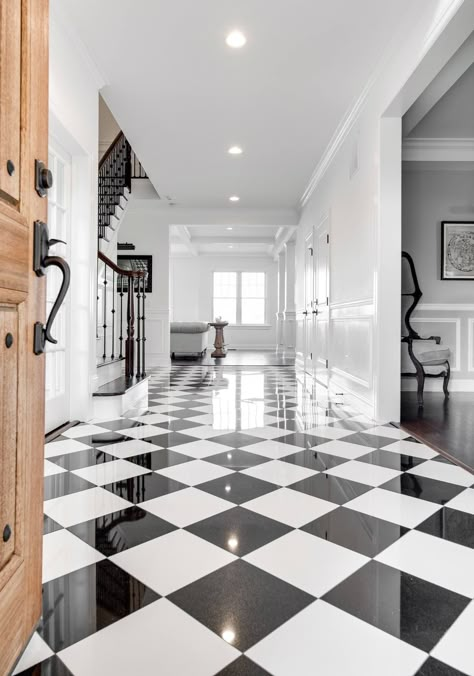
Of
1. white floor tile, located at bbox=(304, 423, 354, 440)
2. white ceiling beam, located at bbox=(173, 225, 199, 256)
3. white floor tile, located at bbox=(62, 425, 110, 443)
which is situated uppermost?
white ceiling beam, located at bbox=(173, 225, 199, 256)

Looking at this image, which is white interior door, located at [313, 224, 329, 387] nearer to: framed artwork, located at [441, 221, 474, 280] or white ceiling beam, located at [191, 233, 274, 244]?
framed artwork, located at [441, 221, 474, 280]

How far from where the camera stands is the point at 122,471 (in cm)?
223

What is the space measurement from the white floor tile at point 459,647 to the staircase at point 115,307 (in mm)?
2803

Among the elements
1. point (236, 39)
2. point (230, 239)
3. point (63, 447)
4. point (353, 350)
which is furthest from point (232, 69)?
point (230, 239)

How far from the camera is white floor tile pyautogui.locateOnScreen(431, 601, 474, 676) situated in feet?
3.17

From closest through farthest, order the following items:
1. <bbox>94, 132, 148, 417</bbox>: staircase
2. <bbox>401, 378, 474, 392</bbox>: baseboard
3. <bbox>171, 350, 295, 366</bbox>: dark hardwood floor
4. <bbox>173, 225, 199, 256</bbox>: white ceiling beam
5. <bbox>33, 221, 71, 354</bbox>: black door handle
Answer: <bbox>33, 221, 71, 354</bbox>: black door handle → <bbox>94, 132, 148, 417</bbox>: staircase → <bbox>401, 378, 474, 392</bbox>: baseboard → <bbox>171, 350, 295, 366</bbox>: dark hardwood floor → <bbox>173, 225, 199, 256</bbox>: white ceiling beam

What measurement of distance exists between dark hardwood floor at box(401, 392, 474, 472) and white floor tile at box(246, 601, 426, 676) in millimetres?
1479

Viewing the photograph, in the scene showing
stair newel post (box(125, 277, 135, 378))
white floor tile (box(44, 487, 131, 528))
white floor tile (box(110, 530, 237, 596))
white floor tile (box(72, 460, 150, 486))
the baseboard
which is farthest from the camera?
the baseboard

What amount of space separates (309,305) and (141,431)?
454cm

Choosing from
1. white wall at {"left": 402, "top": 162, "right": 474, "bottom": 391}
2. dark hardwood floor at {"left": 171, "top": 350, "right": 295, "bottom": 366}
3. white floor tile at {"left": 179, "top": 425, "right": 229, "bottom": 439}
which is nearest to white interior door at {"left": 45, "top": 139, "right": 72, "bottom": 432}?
white floor tile at {"left": 179, "top": 425, "right": 229, "bottom": 439}

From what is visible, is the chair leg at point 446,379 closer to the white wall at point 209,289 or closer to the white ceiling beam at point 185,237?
the white ceiling beam at point 185,237

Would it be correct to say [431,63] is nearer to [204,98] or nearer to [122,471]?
[204,98]

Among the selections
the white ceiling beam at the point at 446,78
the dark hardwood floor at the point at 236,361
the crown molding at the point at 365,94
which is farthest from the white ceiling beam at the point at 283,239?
Answer: the white ceiling beam at the point at 446,78

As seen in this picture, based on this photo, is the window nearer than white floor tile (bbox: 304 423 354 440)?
No
